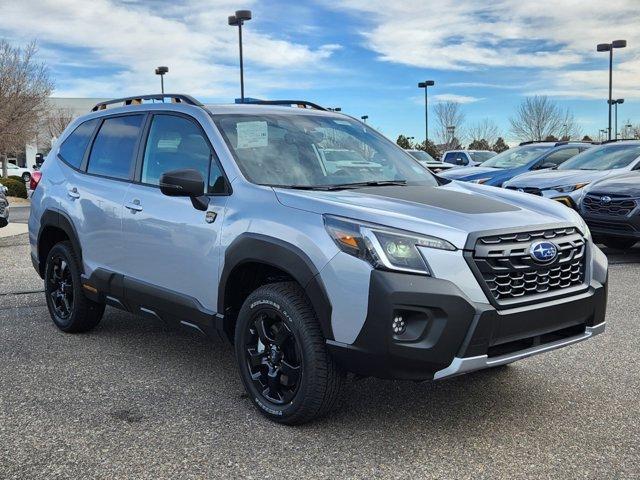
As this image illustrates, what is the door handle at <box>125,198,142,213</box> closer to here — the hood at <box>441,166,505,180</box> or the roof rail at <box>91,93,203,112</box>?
the roof rail at <box>91,93,203,112</box>

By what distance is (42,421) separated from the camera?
3701mm

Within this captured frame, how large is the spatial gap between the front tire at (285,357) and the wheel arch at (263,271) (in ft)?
0.31

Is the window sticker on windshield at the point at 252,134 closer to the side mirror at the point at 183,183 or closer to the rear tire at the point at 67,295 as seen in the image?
the side mirror at the point at 183,183

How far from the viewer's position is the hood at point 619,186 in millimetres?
8601

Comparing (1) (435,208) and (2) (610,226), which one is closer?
(1) (435,208)

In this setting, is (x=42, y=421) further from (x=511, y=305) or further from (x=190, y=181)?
(x=511, y=305)

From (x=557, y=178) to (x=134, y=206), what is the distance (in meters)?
7.42

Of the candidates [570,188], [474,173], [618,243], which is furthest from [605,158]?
[474,173]

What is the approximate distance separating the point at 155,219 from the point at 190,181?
63cm

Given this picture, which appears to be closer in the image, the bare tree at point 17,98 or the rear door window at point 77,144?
the rear door window at point 77,144

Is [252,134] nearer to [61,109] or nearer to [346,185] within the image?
[346,185]

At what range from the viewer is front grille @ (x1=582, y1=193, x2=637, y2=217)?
8.57 m

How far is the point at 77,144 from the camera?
5613 millimetres

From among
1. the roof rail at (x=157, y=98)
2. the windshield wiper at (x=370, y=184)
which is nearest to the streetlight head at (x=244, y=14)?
the roof rail at (x=157, y=98)
